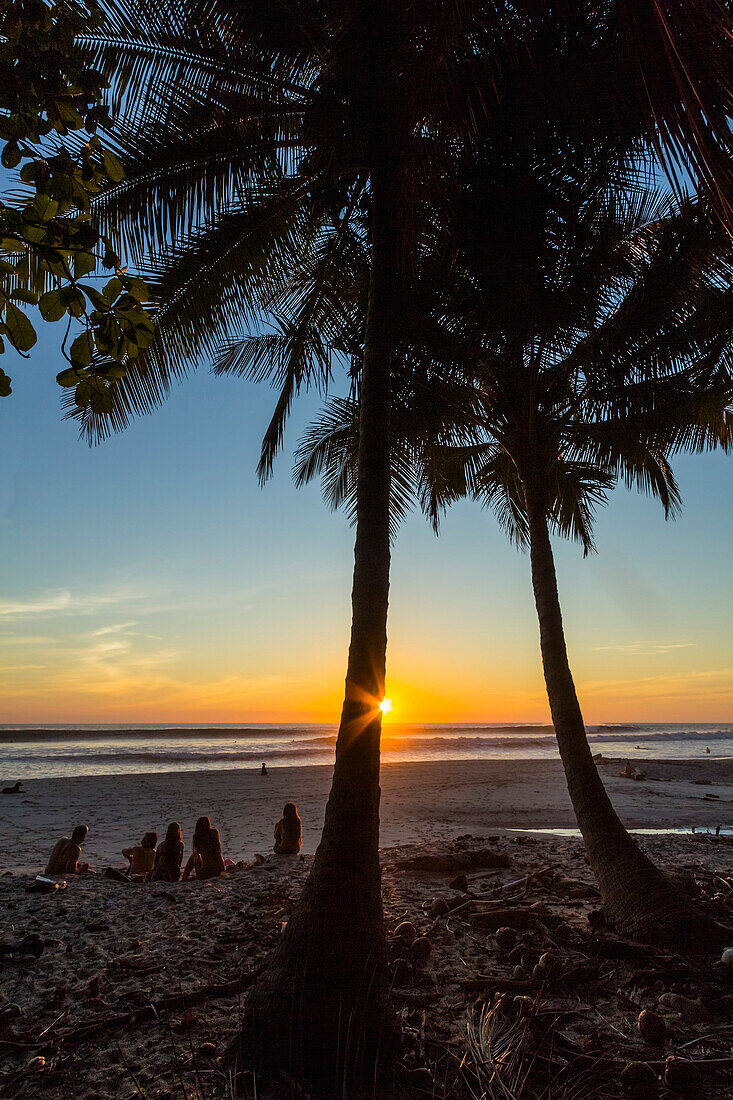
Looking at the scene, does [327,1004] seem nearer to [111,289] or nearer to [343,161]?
[111,289]

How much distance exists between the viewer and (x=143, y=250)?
5363 mm

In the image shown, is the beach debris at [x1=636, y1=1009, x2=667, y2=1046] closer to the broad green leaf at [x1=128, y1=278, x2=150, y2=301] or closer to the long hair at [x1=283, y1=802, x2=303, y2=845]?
the broad green leaf at [x1=128, y1=278, x2=150, y2=301]

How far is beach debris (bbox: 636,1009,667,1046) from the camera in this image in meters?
2.97

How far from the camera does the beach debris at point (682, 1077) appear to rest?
2.56 meters

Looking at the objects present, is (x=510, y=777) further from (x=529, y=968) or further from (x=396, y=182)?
(x=396, y=182)

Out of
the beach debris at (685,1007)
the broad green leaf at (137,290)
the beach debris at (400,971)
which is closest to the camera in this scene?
the broad green leaf at (137,290)

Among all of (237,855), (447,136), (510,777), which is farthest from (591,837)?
(510,777)

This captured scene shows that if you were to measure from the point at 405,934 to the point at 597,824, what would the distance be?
1.90 m

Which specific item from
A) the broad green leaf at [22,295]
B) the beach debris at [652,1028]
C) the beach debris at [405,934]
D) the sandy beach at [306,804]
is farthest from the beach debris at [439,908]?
the broad green leaf at [22,295]

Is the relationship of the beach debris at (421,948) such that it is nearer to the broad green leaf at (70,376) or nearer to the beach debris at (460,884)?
the beach debris at (460,884)

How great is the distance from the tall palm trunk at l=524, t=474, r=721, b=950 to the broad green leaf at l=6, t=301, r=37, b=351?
478 centimetres

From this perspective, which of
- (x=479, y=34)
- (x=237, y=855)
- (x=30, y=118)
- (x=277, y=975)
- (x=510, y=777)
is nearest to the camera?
(x=30, y=118)

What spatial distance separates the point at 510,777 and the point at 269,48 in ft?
71.1

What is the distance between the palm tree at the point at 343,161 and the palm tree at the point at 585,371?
0.78m
